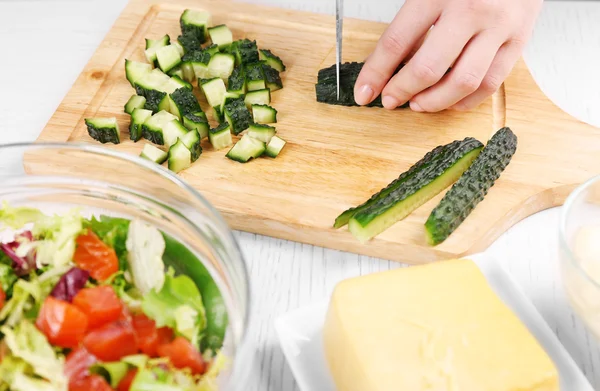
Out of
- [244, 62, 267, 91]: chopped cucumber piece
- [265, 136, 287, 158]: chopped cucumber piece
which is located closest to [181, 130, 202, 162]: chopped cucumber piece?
[265, 136, 287, 158]: chopped cucumber piece

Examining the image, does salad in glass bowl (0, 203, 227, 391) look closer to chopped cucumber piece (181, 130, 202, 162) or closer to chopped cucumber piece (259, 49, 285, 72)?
chopped cucumber piece (181, 130, 202, 162)

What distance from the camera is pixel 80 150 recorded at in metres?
1.90

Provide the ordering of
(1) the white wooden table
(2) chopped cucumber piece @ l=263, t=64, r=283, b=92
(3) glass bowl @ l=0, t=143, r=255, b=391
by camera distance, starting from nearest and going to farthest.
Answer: (3) glass bowl @ l=0, t=143, r=255, b=391 → (1) the white wooden table → (2) chopped cucumber piece @ l=263, t=64, r=283, b=92

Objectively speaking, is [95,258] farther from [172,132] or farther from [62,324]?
[172,132]

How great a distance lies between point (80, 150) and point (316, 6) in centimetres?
205

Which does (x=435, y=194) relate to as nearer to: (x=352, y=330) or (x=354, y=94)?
(x=354, y=94)

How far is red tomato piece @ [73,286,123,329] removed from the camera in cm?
162

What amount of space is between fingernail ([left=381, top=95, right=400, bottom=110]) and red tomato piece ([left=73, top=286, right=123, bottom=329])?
59.1 inches

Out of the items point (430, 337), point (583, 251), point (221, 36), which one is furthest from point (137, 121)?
point (583, 251)

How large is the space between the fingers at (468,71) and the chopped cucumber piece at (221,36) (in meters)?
0.96

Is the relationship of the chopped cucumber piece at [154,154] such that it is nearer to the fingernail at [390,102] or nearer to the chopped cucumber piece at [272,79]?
the chopped cucumber piece at [272,79]

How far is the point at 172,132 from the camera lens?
2691 mm

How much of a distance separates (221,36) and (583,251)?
1.84 metres

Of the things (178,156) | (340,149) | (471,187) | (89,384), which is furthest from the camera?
(340,149)
